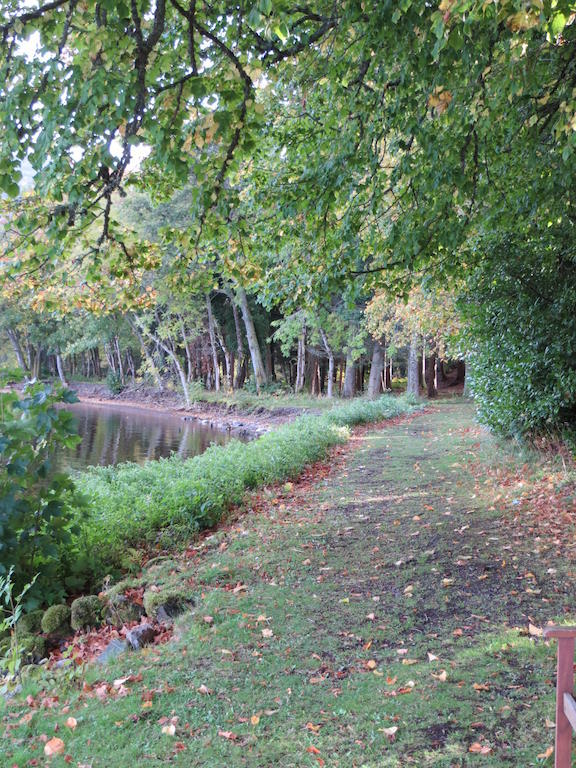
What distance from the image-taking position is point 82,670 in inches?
181

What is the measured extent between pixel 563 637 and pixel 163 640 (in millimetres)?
3551

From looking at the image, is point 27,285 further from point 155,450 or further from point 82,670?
point 155,450

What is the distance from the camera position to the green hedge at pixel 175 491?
24.4ft

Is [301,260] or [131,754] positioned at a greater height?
[301,260]

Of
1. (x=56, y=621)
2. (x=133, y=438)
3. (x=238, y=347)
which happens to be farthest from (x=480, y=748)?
(x=238, y=347)

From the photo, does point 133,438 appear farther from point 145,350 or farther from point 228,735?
point 228,735

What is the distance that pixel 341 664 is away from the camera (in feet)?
14.0

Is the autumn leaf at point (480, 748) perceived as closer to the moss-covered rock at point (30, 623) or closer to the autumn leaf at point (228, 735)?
the autumn leaf at point (228, 735)

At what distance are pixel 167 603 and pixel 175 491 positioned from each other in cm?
349

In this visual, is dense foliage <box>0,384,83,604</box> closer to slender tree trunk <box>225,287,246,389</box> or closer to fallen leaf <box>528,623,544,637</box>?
fallen leaf <box>528,623,544,637</box>

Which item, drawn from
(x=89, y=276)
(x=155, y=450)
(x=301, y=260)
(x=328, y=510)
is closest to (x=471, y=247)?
(x=301, y=260)

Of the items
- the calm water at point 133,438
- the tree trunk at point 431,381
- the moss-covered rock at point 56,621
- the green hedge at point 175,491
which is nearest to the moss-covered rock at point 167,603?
the moss-covered rock at point 56,621

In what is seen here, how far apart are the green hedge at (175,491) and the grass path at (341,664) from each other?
0.94 m

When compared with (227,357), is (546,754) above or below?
below
